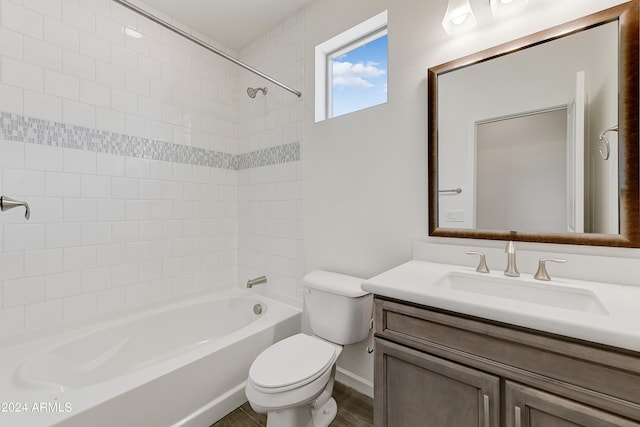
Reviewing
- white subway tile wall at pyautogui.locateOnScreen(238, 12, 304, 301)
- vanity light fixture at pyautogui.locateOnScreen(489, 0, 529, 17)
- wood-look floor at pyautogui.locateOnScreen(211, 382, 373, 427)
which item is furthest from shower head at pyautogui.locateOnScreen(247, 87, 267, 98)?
wood-look floor at pyautogui.locateOnScreen(211, 382, 373, 427)

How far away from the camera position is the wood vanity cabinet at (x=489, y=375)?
0.67 meters

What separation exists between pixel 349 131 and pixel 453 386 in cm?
144

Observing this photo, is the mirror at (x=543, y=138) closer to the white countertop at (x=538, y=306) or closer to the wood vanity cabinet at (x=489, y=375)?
the white countertop at (x=538, y=306)

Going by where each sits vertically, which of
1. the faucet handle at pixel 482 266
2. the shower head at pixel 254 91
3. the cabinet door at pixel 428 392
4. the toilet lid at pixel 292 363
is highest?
the shower head at pixel 254 91

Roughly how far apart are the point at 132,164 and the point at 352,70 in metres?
1.73

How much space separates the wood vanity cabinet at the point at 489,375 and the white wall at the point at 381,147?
62cm

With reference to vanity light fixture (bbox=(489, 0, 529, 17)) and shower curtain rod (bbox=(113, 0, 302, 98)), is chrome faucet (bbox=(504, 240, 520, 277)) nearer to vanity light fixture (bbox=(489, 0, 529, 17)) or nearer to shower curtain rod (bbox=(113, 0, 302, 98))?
vanity light fixture (bbox=(489, 0, 529, 17))

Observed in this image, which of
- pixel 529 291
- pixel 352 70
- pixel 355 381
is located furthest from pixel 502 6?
pixel 355 381

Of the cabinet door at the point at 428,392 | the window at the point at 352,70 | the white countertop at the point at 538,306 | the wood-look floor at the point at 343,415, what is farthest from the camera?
the window at the point at 352,70

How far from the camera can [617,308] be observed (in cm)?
79

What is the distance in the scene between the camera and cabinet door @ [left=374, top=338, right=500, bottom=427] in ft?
2.76

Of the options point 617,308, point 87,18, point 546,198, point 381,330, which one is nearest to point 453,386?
point 381,330

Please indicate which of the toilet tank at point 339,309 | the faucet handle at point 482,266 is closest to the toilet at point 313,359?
the toilet tank at point 339,309

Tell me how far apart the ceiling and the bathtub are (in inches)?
87.2
